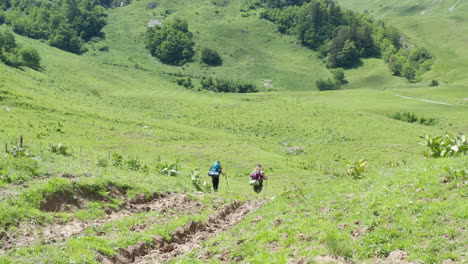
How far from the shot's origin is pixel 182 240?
61.9 ft

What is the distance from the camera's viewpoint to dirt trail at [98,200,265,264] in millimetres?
16250

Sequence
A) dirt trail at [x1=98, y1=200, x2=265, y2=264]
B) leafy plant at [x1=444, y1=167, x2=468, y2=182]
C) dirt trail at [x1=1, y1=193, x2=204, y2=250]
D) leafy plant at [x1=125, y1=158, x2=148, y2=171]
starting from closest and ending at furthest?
dirt trail at [x1=1, y1=193, x2=204, y2=250], dirt trail at [x1=98, y1=200, x2=265, y2=264], leafy plant at [x1=444, y1=167, x2=468, y2=182], leafy plant at [x1=125, y1=158, x2=148, y2=171]

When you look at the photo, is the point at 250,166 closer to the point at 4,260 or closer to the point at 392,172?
the point at 392,172

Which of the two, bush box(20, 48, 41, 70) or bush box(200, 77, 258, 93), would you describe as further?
bush box(200, 77, 258, 93)

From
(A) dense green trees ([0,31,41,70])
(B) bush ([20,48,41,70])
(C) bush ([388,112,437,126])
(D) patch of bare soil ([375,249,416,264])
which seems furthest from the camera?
(B) bush ([20,48,41,70])

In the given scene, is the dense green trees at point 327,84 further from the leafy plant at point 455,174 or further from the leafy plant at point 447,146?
the leafy plant at point 455,174

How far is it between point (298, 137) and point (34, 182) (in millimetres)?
66667

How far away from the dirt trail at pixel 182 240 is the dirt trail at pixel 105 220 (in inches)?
75.1

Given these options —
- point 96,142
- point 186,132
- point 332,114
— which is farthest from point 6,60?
point 332,114

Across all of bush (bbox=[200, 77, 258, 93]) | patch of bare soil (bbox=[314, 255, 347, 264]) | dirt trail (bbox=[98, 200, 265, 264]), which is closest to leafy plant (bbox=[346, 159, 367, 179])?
dirt trail (bbox=[98, 200, 265, 264])

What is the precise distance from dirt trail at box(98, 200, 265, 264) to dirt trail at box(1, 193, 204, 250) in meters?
1.91

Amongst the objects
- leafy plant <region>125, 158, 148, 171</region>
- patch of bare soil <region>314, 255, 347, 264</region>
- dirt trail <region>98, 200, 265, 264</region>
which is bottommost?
leafy plant <region>125, 158, 148, 171</region>

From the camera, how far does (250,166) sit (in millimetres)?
49719

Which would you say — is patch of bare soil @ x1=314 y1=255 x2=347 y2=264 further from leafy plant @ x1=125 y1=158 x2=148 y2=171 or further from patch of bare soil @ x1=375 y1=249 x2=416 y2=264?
leafy plant @ x1=125 y1=158 x2=148 y2=171
